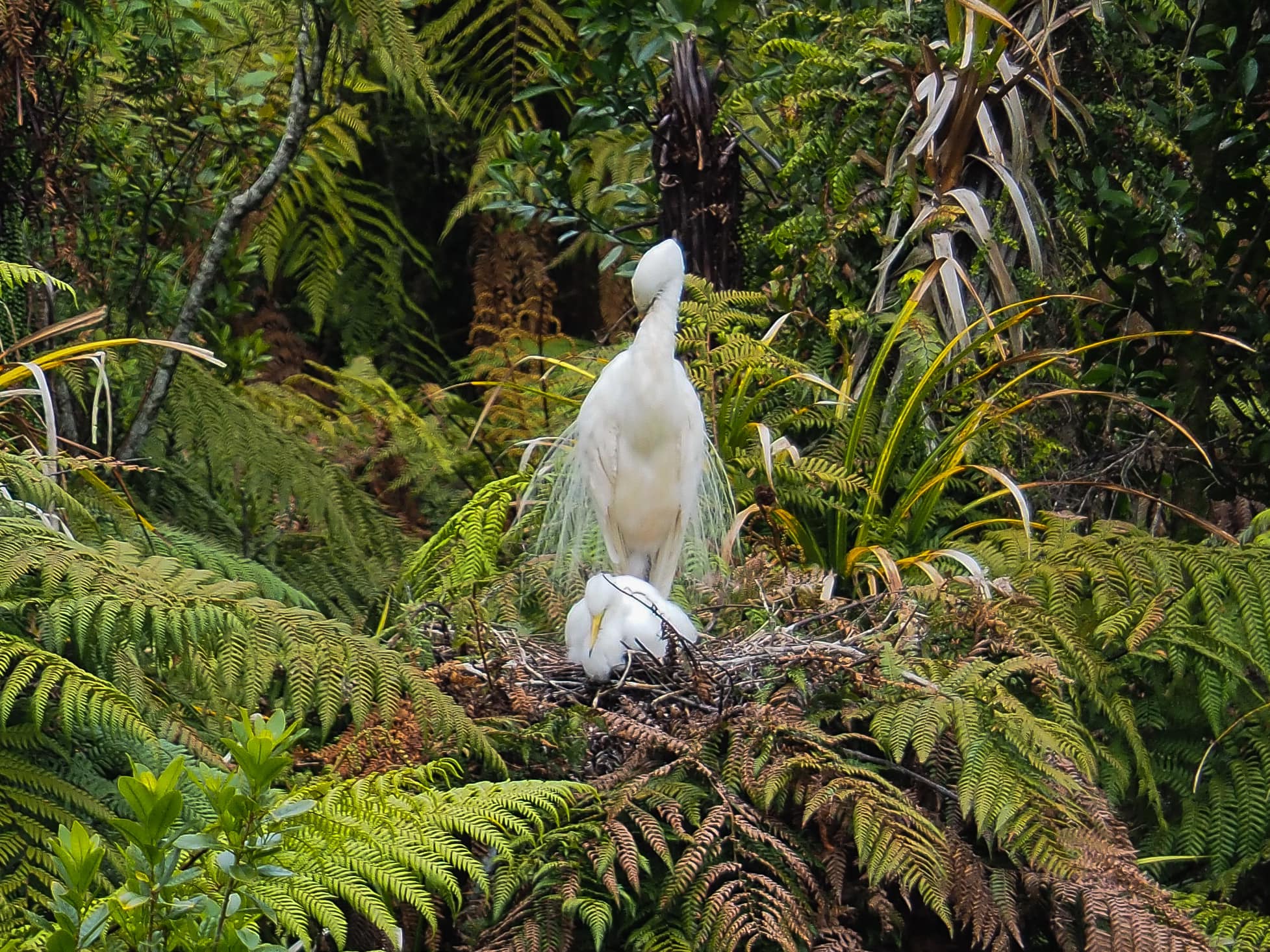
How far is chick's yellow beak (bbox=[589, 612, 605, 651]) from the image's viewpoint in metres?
3.07

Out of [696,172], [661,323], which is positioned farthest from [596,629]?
[696,172]

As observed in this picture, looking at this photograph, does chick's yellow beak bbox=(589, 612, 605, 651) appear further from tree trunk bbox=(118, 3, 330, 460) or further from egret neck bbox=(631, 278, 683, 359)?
tree trunk bbox=(118, 3, 330, 460)

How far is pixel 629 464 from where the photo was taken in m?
3.45

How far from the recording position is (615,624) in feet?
10.0

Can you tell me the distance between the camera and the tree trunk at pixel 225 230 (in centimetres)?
365

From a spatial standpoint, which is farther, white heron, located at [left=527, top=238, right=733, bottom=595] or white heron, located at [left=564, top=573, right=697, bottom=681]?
white heron, located at [left=527, top=238, right=733, bottom=595]

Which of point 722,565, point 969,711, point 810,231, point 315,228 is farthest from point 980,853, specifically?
point 315,228

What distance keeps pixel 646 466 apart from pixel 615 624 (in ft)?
1.67

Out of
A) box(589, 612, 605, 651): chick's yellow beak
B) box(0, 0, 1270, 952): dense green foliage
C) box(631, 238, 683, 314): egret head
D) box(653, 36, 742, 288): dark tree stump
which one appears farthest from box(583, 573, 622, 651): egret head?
box(653, 36, 742, 288): dark tree stump

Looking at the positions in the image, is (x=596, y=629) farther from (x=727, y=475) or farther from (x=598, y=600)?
(x=727, y=475)

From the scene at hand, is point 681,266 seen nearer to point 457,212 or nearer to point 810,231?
point 810,231

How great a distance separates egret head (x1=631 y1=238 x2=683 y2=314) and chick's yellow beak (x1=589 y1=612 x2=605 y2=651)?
71 cm

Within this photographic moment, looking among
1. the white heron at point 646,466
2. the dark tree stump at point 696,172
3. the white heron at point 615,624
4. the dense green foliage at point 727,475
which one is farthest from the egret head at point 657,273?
the dark tree stump at point 696,172

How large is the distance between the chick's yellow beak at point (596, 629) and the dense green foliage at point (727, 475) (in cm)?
15
